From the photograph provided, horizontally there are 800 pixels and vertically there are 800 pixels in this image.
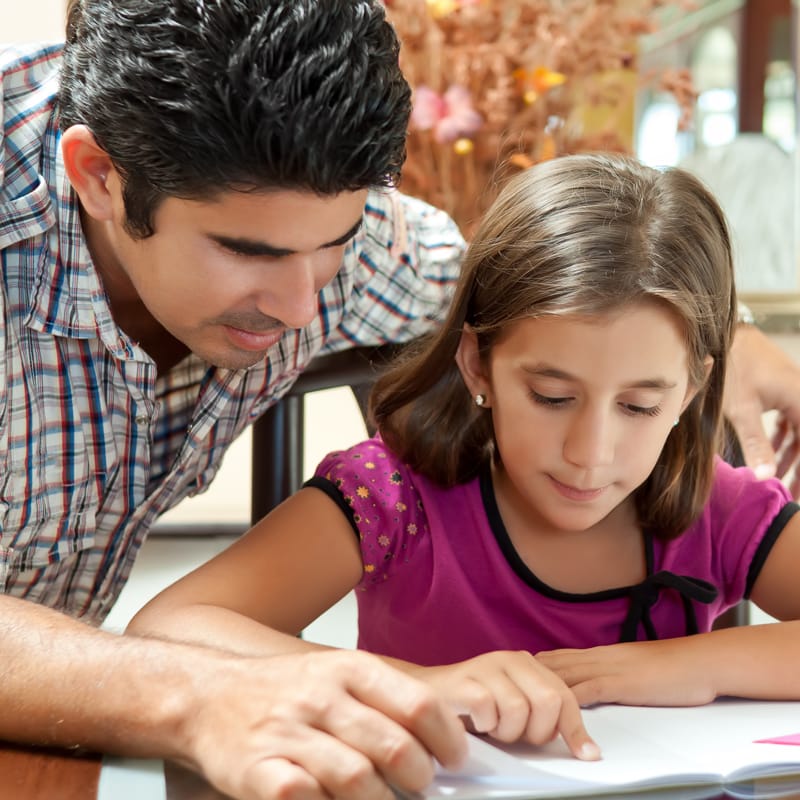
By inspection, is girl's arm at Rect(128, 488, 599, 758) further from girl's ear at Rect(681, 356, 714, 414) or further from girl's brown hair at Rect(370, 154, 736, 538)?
girl's ear at Rect(681, 356, 714, 414)

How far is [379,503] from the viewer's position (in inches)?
46.0

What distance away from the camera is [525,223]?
1121 millimetres

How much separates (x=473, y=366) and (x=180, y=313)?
0.28 m

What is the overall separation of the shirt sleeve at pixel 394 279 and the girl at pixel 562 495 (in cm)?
10

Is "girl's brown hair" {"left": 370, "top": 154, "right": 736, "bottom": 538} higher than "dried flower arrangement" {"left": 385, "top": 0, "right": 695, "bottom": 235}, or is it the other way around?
"dried flower arrangement" {"left": 385, "top": 0, "right": 695, "bottom": 235}

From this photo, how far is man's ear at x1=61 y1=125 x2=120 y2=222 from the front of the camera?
1.05 metres

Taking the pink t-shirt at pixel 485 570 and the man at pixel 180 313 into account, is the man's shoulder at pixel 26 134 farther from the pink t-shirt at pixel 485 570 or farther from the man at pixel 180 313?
the pink t-shirt at pixel 485 570

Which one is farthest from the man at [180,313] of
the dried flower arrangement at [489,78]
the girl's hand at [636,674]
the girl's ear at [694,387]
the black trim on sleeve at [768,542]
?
the dried flower arrangement at [489,78]

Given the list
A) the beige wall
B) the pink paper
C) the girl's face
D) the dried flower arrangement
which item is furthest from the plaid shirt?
the beige wall

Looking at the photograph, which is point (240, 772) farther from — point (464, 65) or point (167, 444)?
point (464, 65)

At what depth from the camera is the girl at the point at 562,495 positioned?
1.01m

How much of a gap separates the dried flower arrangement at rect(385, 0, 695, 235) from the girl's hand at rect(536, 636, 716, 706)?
1.38 m

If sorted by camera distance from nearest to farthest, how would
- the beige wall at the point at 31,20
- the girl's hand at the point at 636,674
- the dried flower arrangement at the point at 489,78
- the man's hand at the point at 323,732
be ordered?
the man's hand at the point at 323,732 → the girl's hand at the point at 636,674 → the dried flower arrangement at the point at 489,78 → the beige wall at the point at 31,20

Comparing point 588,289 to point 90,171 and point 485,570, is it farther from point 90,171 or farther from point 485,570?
point 90,171
